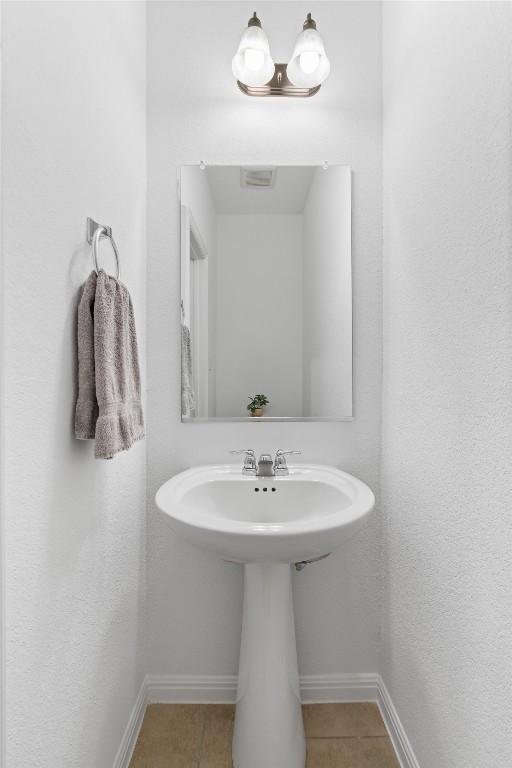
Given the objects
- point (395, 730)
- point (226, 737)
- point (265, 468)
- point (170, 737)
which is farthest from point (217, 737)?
point (265, 468)

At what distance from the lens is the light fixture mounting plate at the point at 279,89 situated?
1.47 metres

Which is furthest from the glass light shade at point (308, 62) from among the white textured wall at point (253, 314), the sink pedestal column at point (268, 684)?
the sink pedestal column at point (268, 684)

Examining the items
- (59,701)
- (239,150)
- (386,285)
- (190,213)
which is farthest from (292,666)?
(239,150)

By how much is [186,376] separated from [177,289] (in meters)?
0.30

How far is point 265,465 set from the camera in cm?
140

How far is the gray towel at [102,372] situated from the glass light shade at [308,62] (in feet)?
3.05

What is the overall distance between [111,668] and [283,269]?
1.27 metres

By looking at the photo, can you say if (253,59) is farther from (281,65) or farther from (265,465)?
(265,465)

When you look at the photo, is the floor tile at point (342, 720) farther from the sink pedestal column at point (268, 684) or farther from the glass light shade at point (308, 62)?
the glass light shade at point (308, 62)

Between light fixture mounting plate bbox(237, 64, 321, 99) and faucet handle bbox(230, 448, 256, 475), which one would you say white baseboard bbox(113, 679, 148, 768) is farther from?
light fixture mounting plate bbox(237, 64, 321, 99)

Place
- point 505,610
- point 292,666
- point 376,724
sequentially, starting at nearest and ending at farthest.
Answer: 1. point 505,610
2. point 292,666
3. point 376,724

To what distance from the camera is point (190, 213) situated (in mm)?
1542

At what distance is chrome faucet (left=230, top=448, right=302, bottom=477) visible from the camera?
1397mm

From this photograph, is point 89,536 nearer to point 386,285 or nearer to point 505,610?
point 505,610
